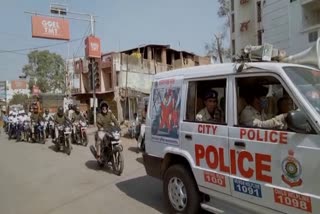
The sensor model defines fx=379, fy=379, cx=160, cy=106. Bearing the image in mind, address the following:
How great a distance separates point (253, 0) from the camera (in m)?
34.9

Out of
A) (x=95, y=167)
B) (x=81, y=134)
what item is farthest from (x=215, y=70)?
(x=81, y=134)

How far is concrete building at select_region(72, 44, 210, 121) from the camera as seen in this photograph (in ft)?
102

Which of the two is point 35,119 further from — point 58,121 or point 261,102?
point 261,102

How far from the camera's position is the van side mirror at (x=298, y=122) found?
3561mm

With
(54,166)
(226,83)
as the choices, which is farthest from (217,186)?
(54,166)

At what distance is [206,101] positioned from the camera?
5145 mm

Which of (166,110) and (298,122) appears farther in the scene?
(166,110)

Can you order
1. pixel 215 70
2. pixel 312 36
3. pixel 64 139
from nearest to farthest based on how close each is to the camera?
pixel 215 70 → pixel 64 139 → pixel 312 36

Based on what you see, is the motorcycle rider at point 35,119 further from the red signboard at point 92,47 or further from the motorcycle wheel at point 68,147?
the red signboard at point 92,47

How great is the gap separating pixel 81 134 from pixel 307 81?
41.8 ft

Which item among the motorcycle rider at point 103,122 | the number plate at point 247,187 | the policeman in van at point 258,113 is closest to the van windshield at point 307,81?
the policeman in van at point 258,113

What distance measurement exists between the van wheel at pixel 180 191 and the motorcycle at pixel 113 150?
3.54m

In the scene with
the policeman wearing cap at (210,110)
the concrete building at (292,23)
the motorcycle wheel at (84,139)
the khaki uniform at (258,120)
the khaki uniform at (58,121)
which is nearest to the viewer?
the khaki uniform at (258,120)

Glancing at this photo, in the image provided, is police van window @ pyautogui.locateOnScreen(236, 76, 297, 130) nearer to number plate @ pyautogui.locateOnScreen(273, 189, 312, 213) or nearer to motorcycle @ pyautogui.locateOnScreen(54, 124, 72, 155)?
number plate @ pyautogui.locateOnScreen(273, 189, 312, 213)
